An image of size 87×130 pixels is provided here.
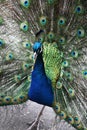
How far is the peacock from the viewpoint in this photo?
3.16 m

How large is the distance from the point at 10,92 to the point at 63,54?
614 millimetres

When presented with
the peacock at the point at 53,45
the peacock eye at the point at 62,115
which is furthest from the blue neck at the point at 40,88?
the peacock eye at the point at 62,115

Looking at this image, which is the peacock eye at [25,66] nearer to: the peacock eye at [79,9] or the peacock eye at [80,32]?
the peacock eye at [80,32]

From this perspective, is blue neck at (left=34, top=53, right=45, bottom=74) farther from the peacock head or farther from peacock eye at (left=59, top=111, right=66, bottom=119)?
peacock eye at (left=59, top=111, right=66, bottom=119)

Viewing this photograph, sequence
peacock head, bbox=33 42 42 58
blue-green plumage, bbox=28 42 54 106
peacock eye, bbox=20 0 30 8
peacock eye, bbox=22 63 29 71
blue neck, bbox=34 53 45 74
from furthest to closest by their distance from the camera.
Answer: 1. peacock eye, bbox=22 63 29 71
2. peacock eye, bbox=20 0 30 8
3. blue-green plumage, bbox=28 42 54 106
4. blue neck, bbox=34 53 45 74
5. peacock head, bbox=33 42 42 58

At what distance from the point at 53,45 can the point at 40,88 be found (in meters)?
0.40

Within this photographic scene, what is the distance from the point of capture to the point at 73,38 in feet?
10.6

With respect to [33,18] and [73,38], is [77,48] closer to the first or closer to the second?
[73,38]

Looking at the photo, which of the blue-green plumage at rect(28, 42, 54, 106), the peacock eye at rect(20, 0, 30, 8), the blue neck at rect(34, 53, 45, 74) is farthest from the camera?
the peacock eye at rect(20, 0, 30, 8)

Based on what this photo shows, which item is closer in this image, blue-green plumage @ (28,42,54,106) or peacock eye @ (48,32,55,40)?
blue-green plumage @ (28,42,54,106)

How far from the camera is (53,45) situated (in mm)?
3047

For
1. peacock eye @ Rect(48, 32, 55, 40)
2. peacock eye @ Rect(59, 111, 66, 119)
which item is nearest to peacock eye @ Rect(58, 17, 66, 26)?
peacock eye @ Rect(48, 32, 55, 40)

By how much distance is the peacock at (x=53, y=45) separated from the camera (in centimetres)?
316

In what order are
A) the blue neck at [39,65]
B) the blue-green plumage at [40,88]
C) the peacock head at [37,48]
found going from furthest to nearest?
the blue-green plumage at [40,88]
the blue neck at [39,65]
the peacock head at [37,48]
